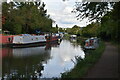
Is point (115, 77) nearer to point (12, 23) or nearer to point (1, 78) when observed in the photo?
point (1, 78)

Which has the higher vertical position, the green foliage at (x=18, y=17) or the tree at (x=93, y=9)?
the green foliage at (x=18, y=17)

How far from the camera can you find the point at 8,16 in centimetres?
3219

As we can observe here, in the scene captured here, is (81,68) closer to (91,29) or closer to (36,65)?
(36,65)

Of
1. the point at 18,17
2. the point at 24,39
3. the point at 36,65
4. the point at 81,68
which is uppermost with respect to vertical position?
the point at 18,17

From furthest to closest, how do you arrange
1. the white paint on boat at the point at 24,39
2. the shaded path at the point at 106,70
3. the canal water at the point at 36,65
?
the white paint on boat at the point at 24,39 < the canal water at the point at 36,65 < the shaded path at the point at 106,70

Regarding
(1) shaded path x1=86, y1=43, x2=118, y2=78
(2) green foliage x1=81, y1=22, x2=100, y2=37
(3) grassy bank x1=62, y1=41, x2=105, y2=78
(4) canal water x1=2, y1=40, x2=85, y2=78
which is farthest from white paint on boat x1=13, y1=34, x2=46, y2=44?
(1) shaded path x1=86, y1=43, x2=118, y2=78

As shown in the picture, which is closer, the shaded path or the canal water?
the shaded path

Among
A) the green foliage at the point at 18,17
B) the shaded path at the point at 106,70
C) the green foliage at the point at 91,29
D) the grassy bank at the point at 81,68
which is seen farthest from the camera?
the green foliage at the point at 18,17

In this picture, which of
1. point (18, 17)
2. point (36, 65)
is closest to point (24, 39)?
point (18, 17)

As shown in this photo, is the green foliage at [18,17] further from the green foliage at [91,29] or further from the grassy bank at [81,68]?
the grassy bank at [81,68]

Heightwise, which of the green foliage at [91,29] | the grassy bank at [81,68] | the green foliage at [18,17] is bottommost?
the grassy bank at [81,68]

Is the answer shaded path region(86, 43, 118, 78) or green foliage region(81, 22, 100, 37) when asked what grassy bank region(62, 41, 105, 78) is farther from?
green foliage region(81, 22, 100, 37)

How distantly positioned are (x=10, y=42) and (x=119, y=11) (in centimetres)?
2593

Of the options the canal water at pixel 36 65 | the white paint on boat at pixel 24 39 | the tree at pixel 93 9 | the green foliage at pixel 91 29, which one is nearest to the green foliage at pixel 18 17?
the white paint on boat at pixel 24 39
